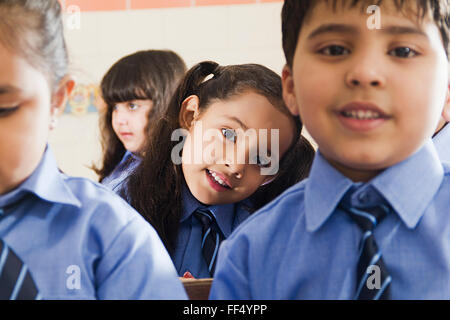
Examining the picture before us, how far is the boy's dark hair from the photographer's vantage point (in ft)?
2.33

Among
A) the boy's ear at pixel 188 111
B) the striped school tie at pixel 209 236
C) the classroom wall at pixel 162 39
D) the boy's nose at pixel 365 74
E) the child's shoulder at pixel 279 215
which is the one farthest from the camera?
the classroom wall at pixel 162 39

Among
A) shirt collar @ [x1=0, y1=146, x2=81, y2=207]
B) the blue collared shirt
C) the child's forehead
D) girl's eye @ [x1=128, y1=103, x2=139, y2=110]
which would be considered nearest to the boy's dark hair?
the child's forehead

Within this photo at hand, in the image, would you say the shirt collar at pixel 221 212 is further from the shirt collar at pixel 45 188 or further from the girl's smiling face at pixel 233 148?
the shirt collar at pixel 45 188

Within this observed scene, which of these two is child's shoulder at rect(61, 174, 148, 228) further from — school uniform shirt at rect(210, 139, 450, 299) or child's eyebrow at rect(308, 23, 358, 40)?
child's eyebrow at rect(308, 23, 358, 40)

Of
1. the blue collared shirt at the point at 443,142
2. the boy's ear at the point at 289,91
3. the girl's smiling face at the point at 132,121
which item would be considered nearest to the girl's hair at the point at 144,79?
the girl's smiling face at the point at 132,121

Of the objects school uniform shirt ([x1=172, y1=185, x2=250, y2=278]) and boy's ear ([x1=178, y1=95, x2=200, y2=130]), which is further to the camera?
boy's ear ([x1=178, y1=95, x2=200, y2=130])

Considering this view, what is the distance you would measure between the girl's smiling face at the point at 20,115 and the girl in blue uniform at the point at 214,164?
17.7 inches

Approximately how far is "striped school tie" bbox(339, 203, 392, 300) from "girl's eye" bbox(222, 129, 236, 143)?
0.46m

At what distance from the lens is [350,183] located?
75cm

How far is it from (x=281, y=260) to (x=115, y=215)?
0.76 feet

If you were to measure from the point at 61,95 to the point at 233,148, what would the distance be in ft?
1.38

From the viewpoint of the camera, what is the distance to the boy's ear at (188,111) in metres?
1.31

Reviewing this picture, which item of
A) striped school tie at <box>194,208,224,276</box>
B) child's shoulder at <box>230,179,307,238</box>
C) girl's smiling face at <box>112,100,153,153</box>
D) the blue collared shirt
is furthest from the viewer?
girl's smiling face at <box>112,100,153,153</box>
